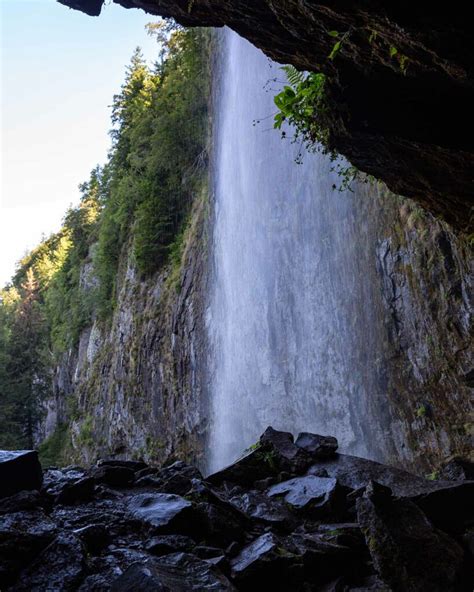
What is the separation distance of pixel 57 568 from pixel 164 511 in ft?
4.31

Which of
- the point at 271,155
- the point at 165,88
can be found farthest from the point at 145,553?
the point at 165,88

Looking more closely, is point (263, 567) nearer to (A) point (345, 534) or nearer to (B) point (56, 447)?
(A) point (345, 534)

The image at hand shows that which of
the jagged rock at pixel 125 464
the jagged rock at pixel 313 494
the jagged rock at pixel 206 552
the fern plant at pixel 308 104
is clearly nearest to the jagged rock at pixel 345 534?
the jagged rock at pixel 313 494

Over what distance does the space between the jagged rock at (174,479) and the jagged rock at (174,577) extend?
181 centimetres

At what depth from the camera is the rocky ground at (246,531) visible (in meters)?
3.68

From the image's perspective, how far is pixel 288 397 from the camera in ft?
38.8

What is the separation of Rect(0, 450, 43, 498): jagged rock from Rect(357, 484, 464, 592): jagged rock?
3.62 m

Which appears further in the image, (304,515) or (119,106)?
(119,106)

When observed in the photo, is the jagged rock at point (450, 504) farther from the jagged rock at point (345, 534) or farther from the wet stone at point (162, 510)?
the wet stone at point (162, 510)

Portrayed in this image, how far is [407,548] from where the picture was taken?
3717 mm

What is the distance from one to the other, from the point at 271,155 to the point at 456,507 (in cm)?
1060

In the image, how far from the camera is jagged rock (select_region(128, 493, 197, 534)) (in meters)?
4.68

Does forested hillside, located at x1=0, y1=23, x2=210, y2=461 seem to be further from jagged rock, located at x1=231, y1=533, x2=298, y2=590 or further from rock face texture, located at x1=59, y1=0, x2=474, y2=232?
jagged rock, located at x1=231, y1=533, x2=298, y2=590

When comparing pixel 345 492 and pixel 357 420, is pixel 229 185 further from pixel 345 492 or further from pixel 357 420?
pixel 345 492
